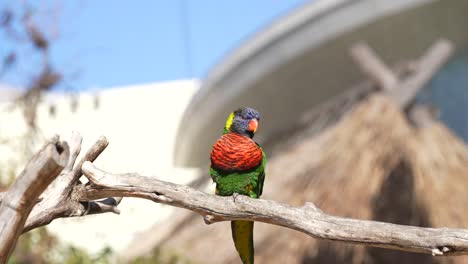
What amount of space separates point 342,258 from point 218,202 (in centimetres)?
316

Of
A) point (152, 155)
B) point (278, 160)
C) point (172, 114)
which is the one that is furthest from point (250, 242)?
point (172, 114)

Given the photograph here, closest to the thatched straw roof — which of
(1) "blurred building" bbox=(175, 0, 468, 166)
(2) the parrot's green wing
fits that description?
(1) "blurred building" bbox=(175, 0, 468, 166)

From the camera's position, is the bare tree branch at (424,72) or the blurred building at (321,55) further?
the blurred building at (321,55)

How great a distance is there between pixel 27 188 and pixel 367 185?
372 cm

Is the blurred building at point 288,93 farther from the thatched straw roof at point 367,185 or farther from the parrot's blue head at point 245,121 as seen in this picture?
the parrot's blue head at point 245,121

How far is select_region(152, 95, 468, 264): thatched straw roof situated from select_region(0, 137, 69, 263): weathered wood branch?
3.38 m

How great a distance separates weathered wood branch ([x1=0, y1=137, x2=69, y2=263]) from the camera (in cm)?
219

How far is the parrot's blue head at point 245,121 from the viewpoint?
9.04 ft

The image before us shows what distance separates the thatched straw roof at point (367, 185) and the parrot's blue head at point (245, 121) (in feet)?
9.25

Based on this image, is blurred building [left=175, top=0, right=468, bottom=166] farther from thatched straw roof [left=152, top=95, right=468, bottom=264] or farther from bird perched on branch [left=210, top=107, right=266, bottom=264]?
bird perched on branch [left=210, top=107, right=266, bottom=264]

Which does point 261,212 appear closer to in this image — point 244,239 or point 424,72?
point 244,239

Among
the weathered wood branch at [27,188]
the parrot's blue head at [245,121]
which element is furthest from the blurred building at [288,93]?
the weathered wood branch at [27,188]

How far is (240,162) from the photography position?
2.76 metres

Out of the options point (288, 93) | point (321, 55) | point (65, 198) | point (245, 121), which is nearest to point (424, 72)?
point (321, 55)
